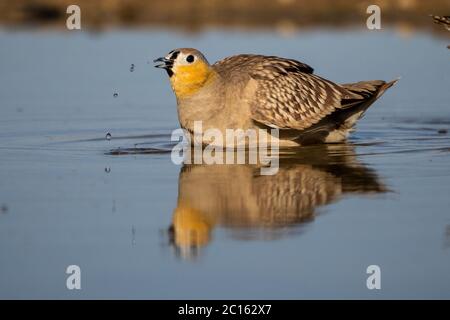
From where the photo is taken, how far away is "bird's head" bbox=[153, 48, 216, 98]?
1233cm

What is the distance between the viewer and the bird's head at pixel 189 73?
485 inches

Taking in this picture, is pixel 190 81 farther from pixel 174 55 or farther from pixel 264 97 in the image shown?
pixel 264 97

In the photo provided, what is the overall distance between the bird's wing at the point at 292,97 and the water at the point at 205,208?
1.47ft

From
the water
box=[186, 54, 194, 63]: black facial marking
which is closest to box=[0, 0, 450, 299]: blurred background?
the water

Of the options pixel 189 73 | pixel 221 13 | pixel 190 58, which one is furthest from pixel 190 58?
pixel 221 13

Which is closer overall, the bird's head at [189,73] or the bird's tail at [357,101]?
the bird's head at [189,73]

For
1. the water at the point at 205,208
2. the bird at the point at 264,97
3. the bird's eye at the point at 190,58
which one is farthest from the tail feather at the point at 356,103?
the bird's eye at the point at 190,58

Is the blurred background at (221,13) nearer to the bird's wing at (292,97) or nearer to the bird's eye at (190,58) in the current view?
the bird's wing at (292,97)

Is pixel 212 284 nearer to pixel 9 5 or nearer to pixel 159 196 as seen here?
pixel 159 196

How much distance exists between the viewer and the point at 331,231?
8.62 metres

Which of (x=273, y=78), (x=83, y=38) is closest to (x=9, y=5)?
(x=83, y=38)

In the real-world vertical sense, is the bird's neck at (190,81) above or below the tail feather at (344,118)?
above

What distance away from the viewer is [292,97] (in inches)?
507
